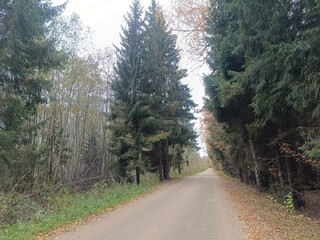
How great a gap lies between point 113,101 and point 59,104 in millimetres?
4431

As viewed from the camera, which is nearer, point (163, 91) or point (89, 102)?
point (89, 102)

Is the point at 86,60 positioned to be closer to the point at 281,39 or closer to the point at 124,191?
the point at 124,191

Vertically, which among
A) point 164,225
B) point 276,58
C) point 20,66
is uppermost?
point 20,66

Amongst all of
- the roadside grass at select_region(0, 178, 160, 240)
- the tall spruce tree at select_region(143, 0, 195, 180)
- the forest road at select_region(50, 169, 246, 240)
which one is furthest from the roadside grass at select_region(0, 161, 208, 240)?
the tall spruce tree at select_region(143, 0, 195, 180)

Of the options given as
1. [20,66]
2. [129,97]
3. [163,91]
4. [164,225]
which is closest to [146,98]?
[129,97]

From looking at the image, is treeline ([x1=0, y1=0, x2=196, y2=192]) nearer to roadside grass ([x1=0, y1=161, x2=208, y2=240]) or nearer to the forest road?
roadside grass ([x1=0, y1=161, x2=208, y2=240])

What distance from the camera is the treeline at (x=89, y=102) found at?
1080 cm

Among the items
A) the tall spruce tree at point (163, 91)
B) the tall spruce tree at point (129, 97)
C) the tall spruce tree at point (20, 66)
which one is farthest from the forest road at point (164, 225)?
the tall spruce tree at point (163, 91)

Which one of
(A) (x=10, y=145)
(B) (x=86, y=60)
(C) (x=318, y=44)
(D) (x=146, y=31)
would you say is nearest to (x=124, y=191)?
(A) (x=10, y=145)

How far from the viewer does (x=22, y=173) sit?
10797 mm

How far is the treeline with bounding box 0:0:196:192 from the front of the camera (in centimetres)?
1080

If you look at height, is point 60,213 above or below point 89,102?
below

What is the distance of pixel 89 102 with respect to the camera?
24766 millimetres

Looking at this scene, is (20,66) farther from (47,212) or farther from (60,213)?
(60,213)
